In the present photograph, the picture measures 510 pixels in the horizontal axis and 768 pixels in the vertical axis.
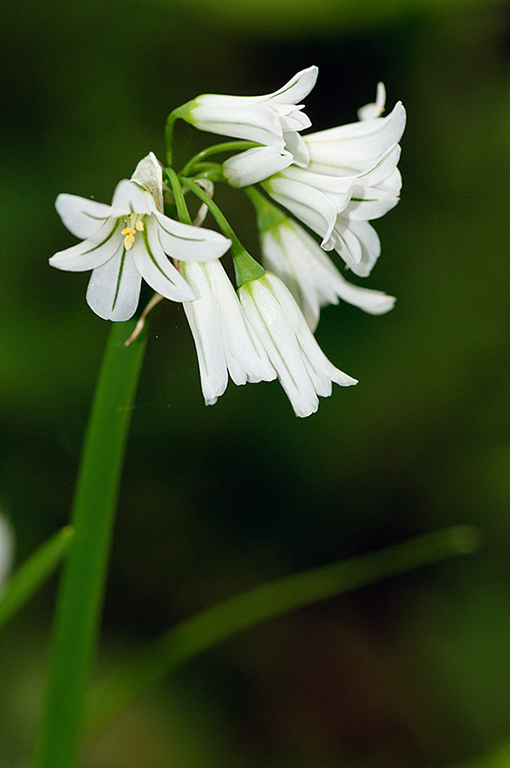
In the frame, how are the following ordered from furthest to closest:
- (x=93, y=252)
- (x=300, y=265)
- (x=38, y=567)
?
(x=300, y=265) < (x=38, y=567) < (x=93, y=252)

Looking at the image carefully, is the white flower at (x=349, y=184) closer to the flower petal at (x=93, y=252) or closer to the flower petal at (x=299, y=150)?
the flower petal at (x=299, y=150)

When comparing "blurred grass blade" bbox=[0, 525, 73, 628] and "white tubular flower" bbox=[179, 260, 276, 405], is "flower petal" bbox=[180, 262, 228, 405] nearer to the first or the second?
"white tubular flower" bbox=[179, 260, 276, 405]

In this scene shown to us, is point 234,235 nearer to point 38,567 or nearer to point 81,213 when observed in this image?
point 81,213

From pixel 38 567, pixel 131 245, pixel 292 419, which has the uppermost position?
pixel 292 419

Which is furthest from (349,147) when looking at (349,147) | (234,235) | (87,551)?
(87,551)

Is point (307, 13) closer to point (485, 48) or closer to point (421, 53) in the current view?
point (421, 53)

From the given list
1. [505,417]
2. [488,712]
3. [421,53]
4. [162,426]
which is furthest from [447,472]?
[421,53]

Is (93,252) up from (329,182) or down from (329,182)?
down
